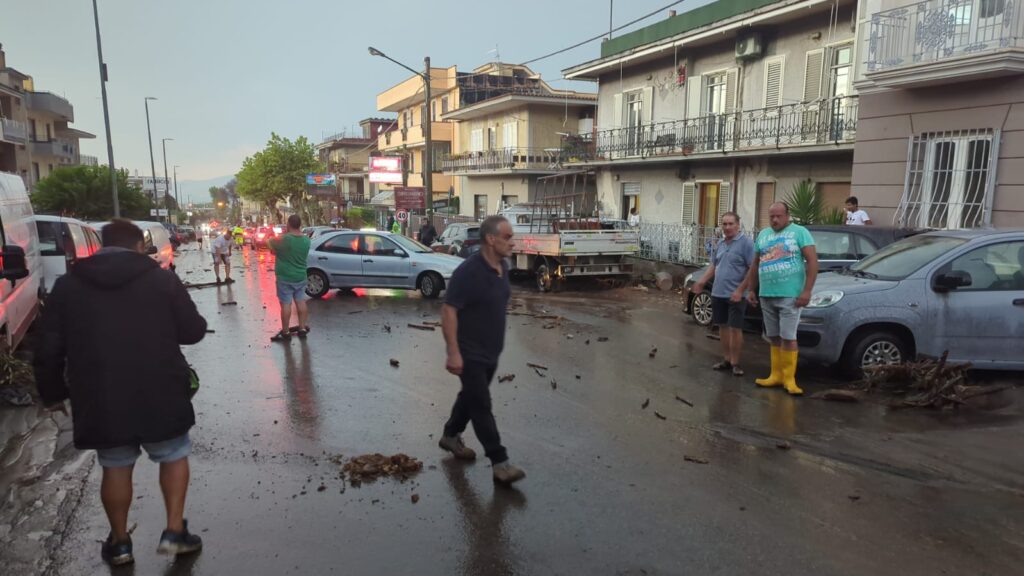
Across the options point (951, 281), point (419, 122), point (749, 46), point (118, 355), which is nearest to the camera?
point (118, 355)

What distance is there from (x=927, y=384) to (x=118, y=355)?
7.02 metres

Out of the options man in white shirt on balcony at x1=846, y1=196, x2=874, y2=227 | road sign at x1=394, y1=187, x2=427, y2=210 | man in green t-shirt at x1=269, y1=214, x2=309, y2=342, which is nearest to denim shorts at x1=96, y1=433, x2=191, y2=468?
man in green t-shirt at x1=269, y1=214, x2=309, y2=342

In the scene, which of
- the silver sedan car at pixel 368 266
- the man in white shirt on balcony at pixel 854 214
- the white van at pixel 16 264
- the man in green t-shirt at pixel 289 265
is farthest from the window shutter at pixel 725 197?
the white van at pixel 16 264

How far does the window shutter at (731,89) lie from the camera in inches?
781

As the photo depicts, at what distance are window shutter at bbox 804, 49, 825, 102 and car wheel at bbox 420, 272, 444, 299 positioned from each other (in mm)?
10691

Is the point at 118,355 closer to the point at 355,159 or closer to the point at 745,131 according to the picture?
the point at 745,131

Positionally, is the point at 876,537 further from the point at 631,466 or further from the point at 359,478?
the point at 359,478

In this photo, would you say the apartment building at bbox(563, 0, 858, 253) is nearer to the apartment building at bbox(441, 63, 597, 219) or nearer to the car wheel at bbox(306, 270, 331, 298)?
the apartment building at bbox(441, 63, 597, 219)

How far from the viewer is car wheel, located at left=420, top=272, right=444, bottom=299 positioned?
14.8 m

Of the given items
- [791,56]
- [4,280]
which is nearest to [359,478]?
[4,280]

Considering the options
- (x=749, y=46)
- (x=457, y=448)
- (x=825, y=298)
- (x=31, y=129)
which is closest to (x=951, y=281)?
(x=825, y=298)

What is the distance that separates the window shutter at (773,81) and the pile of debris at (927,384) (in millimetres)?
12869

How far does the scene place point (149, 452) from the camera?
368cm

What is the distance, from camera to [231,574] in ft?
11.7
